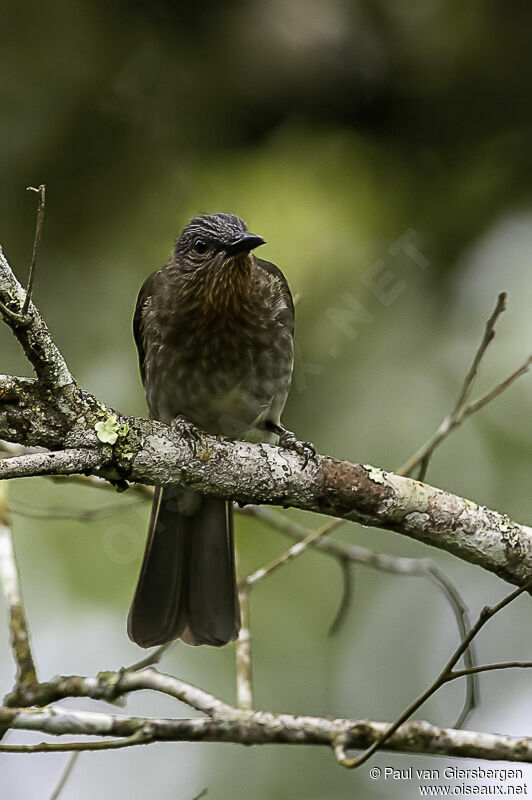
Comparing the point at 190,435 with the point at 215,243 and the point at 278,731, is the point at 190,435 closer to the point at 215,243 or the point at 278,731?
the point at 278,731

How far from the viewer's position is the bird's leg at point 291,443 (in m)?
2.67

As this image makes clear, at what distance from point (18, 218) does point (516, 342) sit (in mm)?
2771

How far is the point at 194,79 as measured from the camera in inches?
205

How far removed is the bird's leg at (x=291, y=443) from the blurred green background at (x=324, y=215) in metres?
1.35

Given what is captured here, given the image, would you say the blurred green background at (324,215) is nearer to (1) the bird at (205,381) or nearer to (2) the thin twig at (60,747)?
(1) the bird at (205,381)

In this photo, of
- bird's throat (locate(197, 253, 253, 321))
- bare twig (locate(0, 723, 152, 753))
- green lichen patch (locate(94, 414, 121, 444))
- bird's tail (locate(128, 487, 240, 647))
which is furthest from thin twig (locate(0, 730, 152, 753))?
bird's throat (locate(197, 253, 253, 321))

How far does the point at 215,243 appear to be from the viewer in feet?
11.5

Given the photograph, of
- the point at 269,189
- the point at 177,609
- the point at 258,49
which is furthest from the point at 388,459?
the point at 258,49

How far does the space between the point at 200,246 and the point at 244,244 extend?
0.90ft

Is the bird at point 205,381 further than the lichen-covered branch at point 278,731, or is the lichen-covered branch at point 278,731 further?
the bird at point 205,381

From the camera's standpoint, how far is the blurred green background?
196 inches

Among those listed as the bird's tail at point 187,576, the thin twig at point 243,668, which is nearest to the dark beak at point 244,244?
the bird's tail at point 187,576

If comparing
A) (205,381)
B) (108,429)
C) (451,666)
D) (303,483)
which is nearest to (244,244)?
(205,381)

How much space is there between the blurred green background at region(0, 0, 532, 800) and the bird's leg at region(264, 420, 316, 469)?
1.35 m
